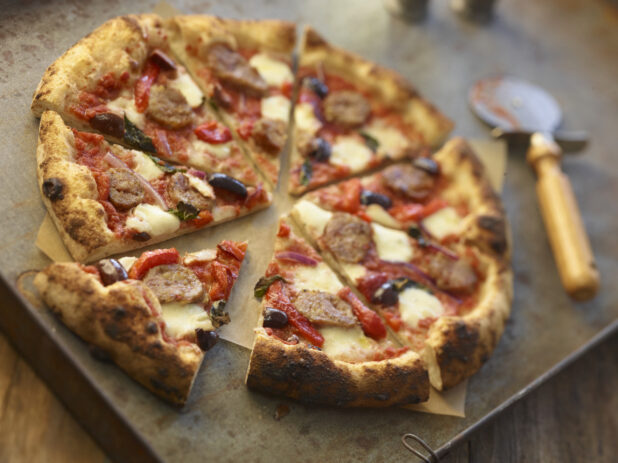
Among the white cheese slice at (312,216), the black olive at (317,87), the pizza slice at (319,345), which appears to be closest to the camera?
the pizza slice at (319,345)

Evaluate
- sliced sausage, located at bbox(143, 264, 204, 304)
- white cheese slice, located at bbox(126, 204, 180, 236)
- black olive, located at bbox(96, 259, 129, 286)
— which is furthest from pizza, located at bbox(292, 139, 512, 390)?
black olive, located at bbox(96, 259, 129, 286)

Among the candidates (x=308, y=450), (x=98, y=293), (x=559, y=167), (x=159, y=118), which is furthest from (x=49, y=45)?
(x=559, y=167)

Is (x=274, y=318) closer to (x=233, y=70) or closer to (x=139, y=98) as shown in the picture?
(x=139, y=98)

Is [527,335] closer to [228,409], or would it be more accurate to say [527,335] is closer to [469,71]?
[228,409]

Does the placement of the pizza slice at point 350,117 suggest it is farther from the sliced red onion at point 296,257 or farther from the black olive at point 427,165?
the sliced red onion at point 296,257

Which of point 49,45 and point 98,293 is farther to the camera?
point 49,45

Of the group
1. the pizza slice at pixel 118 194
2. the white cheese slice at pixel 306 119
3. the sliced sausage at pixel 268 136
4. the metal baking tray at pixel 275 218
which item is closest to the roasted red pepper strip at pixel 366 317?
the metal baking tray at pixel 275 218

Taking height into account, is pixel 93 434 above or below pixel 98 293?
below
